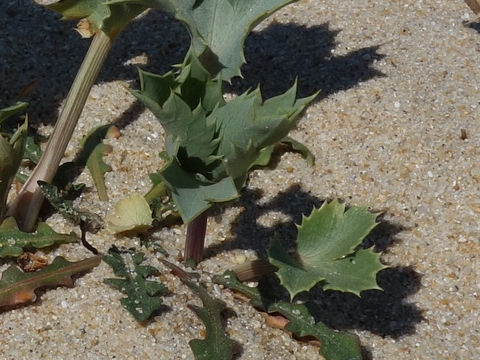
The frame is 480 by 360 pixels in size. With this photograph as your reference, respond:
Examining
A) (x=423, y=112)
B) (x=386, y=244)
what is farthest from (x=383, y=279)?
(x=423, y=112)

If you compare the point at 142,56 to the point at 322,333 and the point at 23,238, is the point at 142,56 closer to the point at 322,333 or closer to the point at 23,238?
the point at 23,238

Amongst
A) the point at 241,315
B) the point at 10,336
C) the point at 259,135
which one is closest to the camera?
the point at 259,135

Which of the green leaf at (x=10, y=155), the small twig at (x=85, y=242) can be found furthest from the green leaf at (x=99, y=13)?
the small twig at (x=85, y=242)

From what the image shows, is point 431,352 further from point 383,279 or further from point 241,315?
point 241,315

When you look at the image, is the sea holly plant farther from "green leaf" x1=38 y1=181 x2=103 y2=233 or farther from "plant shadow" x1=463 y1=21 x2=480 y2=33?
"plant shadow" x1=463 y1=21 x2=480 y2=33

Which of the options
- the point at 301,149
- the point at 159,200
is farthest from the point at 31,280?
the point at 301,149

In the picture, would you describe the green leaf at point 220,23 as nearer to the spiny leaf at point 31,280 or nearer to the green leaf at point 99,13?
the green leaf at point 99,13
